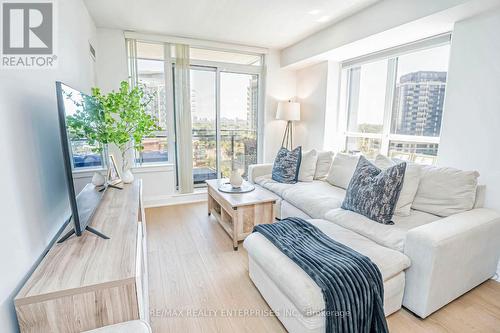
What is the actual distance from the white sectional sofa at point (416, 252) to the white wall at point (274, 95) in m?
2.49

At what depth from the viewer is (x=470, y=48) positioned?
7.50 ft

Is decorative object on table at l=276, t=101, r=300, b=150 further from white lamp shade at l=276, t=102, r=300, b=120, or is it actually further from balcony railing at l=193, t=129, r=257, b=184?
balcony railing at l=193, t=129, r=257, b=184

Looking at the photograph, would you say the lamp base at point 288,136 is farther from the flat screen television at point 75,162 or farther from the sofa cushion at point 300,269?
the flat screen television at point 75,162

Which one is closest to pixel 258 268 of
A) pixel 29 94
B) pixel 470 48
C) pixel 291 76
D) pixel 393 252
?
pixel 393 252

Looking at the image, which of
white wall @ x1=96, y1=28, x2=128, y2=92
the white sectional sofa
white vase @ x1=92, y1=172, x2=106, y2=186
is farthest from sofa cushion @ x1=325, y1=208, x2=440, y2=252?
white wall @ x1=96, y1=28, x2=128, y2=92

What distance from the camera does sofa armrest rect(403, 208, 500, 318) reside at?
5.22ft

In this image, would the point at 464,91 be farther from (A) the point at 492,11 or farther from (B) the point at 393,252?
(B) the point at 393,252

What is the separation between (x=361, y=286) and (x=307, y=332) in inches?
15.2

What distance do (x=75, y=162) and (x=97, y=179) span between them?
2.14 ft

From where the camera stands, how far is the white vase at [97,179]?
1979mm

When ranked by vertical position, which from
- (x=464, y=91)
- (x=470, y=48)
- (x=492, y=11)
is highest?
(x=492, y=11)

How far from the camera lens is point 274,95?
4562mm

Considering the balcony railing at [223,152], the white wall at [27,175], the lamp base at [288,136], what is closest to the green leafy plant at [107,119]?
the white wall at [27,175]

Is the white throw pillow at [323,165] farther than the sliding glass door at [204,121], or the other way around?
the sliding glass door at [204,121]
